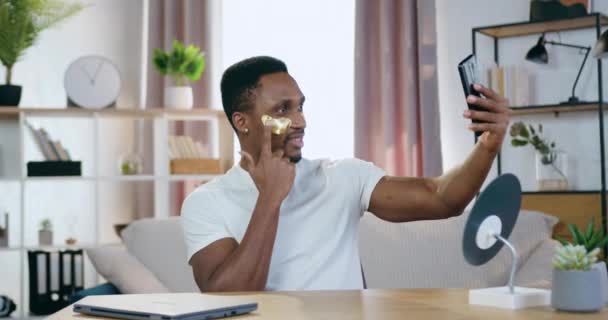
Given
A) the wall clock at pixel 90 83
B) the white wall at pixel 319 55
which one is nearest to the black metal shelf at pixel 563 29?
the white wall at pixel 319 55

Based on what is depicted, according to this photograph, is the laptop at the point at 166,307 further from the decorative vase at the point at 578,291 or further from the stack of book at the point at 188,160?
the stack of book at the point at 188,160

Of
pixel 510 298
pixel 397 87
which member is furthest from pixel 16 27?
pixel 510 298

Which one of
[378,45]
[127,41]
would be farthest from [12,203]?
[378,45]

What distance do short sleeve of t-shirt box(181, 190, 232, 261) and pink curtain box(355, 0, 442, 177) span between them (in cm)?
284

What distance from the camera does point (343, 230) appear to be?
6.56 feet

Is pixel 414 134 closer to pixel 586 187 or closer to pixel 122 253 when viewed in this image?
pixel 586 187

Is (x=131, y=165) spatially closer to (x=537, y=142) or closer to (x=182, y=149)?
(x=182, y=149)

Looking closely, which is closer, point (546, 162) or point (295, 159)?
point (295, 159)

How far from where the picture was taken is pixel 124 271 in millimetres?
2844

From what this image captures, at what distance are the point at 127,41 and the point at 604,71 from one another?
→ 283cm

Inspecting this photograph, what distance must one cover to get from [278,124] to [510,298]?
2.74 ft

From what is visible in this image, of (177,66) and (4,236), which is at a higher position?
(177,66)

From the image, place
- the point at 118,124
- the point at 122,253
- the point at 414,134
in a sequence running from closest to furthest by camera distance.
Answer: the point at 122,253
the point at 414,134
the point at 118,124

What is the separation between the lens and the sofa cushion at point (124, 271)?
9.20 ft
